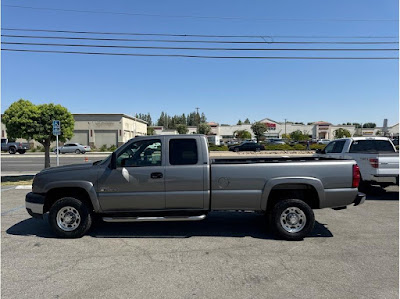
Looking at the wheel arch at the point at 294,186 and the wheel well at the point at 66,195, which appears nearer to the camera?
the wheel arch at the point at 294,186

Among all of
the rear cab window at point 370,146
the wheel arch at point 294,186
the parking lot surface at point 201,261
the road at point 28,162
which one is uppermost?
the rear cab window at point 370,146

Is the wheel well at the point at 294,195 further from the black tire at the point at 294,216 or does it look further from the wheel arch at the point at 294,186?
the black tire at the point at 294,216

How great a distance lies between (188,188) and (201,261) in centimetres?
126

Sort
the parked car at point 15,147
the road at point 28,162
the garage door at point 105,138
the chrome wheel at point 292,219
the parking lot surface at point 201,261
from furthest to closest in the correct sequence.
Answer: the garage door at point 105,138, the parked car at point 15,147, the road at point 28,162, the chrome wheel at point 292,219, the parking lot surface at point 201,261

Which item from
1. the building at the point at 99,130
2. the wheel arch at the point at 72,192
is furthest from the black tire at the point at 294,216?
the building at the point at 99,130

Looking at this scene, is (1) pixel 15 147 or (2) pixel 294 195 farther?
(1) pixel 15 147

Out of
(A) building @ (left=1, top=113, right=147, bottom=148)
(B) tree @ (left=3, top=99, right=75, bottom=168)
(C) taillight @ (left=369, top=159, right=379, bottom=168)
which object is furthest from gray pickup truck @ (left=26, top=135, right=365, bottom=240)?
(A) building @ (left=1, top=113, right=147, bottom=148)

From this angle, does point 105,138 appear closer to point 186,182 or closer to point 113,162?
point 113,162

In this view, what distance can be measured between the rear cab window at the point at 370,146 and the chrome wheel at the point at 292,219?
16.3 ft

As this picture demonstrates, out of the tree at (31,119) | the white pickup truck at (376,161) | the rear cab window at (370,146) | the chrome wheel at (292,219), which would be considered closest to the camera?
the chrome wheel at (292,219)

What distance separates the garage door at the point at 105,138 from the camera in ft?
153

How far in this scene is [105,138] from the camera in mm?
46750

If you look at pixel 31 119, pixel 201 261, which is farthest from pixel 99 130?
pixel 201 261

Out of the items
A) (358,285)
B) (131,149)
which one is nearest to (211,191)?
(131,149)
